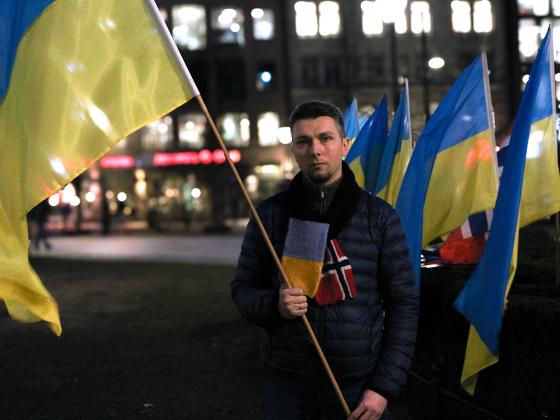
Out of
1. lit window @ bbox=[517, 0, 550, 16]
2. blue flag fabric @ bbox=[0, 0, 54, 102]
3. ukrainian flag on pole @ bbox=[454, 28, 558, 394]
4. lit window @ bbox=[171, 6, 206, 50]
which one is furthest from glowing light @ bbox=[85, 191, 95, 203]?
blue flag fabric @ bbox=[0, 0, 54, 102]

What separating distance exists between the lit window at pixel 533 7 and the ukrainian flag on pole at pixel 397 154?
4601 centimetres

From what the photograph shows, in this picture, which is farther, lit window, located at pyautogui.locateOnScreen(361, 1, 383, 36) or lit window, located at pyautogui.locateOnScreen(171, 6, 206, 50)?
lit window, located at pyautogui.locateOnScreen(171, 6, 206, 50)

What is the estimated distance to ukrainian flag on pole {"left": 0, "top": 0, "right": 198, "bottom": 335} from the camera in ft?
11.4

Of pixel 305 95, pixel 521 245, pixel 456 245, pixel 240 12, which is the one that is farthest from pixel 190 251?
pixel 240 12

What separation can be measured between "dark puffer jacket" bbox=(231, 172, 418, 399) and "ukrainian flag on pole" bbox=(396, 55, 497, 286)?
284 centimetres

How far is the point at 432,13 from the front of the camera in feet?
159

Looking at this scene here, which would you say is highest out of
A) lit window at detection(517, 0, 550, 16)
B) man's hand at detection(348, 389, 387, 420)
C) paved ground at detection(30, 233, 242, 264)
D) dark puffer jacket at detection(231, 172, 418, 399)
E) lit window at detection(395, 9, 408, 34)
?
lit window at detection(517, 0, 550, 16)

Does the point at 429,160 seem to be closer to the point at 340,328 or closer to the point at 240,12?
the point at 340,328

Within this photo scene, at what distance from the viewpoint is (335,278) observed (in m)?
3.09

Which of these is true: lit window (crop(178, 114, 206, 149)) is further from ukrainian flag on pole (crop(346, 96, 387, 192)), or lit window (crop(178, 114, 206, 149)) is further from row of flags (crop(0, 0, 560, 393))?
row of flags (crop(0, 0, 560, 393))

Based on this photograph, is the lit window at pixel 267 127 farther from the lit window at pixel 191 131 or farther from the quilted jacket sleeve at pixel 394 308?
the quilted jacket sleeve at pixel 394 308

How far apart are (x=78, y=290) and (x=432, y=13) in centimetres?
3938

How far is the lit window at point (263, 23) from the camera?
49.1m

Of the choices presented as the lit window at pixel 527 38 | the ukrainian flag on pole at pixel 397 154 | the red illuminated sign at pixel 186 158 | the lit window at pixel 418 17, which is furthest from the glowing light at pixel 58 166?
the lit window at pixel 527 38
